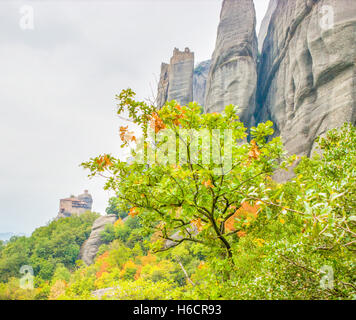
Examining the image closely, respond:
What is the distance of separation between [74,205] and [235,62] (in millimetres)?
55266

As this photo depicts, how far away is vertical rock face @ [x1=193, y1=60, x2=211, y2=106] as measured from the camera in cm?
4995

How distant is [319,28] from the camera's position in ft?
57.4

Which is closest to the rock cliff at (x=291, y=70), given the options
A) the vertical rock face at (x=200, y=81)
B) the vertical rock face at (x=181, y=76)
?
the vertical rock face at (x=181, y=76)

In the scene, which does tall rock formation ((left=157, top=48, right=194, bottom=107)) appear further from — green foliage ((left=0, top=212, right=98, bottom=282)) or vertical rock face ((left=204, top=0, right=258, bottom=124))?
green foliage ((left=0, top=212, right=98, bottom=282))

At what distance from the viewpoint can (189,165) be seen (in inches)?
99.3

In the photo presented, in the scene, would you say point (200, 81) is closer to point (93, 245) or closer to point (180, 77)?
point (180, 77)

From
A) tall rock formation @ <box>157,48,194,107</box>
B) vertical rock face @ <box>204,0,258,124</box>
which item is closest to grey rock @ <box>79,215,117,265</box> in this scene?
tall rock formation @ <box>157,48,194,107</box>

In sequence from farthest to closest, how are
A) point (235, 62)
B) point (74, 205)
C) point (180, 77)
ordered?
point (74, 205) → point (180, 77) → point (235, 62)

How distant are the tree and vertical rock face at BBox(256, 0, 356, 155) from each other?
1692cm

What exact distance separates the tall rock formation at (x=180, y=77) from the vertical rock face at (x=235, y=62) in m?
4.64

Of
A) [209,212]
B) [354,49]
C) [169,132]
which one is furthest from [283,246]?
[354,49]

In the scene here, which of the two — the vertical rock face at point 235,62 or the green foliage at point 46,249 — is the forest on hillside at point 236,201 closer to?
the vertical rock face at point 235,62

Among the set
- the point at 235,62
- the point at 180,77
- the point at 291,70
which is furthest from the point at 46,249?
the point at 291,70
